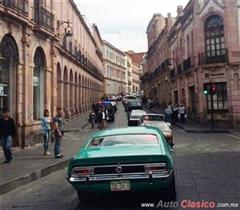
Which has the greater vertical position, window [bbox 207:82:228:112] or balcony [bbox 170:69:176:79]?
balcony [bbox 170:69:176:79]

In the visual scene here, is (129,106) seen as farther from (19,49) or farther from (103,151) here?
(103,151)

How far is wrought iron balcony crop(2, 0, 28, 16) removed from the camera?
472 inches

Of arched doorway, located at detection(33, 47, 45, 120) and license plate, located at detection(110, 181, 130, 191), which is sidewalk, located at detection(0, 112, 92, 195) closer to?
license plate, located at detection(110, 181, 130, 191)

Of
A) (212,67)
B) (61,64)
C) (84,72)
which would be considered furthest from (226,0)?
(84,72)

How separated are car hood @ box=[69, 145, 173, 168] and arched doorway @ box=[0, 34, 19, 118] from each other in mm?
8664

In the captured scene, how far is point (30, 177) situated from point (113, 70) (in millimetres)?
73016

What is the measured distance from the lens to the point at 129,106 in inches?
1391

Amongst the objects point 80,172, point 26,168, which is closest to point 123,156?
point 80,172

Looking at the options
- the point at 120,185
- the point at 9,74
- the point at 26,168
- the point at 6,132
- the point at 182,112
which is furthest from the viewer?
the point at 182,112

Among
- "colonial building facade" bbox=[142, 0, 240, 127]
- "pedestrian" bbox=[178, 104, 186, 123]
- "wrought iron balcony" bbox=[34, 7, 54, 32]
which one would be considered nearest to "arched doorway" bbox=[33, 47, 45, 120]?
"wrought iron balcony" bbox=[34, 7, 54, 32]

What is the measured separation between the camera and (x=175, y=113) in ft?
89.2

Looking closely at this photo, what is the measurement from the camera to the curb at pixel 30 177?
6705 mm

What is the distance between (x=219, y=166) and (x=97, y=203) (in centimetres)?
498

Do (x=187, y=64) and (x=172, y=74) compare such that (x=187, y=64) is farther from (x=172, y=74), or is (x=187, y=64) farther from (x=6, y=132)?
(x=6, y=132)
